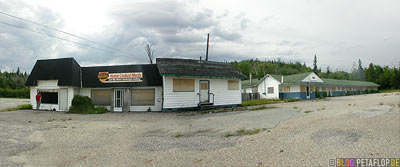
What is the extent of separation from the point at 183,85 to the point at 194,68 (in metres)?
1.96

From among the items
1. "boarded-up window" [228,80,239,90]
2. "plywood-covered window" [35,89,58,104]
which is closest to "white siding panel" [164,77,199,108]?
"boarded-up window" [228,80,239,90]

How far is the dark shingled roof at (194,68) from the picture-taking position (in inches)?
640

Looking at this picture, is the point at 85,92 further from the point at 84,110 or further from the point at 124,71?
the point at 124,71

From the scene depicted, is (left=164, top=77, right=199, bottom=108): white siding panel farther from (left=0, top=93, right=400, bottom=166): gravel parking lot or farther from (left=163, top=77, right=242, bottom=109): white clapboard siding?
(left=0, top=93, right=400, bottom=166): gravel parking lot

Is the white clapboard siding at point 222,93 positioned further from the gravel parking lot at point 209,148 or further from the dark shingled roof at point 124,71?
the gravel parking lot at point 209,148

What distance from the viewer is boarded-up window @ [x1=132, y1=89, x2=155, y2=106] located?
17344mm

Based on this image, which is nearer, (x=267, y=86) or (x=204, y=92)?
(x=204, y=92)

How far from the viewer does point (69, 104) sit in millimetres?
17625

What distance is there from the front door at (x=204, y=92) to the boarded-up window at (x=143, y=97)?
379 cm

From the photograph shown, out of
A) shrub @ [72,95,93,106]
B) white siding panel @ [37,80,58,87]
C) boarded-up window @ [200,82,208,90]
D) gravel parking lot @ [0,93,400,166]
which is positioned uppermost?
white siding panel @ [37,80,58,87]

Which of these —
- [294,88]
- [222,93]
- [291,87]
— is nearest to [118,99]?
[222,93]

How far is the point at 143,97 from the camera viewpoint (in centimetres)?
1742

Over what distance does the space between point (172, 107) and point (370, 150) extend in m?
12.8

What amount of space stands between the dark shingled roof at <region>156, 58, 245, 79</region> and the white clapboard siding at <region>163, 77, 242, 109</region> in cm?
53
